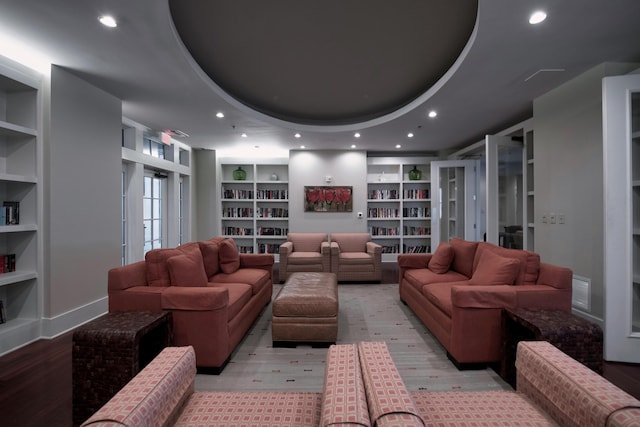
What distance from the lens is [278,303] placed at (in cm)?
287

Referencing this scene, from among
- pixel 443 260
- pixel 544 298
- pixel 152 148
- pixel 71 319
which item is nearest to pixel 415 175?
pixel 443 260

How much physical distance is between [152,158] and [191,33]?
2979mm

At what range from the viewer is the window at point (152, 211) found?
5.55 metres

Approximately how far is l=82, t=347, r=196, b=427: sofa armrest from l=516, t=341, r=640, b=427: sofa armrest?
1452 mm

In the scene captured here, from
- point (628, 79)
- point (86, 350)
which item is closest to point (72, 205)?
point (86, 350)

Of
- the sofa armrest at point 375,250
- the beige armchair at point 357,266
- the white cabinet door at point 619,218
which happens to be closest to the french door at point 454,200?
the sofa armrest at point 375,250

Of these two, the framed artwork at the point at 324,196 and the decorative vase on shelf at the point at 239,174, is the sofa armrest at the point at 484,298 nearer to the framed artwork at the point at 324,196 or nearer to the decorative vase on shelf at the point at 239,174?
the framed artwork at the point at 324,196

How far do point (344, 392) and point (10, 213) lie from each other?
3674 mm

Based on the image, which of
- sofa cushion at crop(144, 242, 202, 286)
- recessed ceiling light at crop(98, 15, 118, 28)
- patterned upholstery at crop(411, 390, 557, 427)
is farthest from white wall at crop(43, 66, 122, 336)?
patterned upholstery at crop(411, 390, 557, 427)

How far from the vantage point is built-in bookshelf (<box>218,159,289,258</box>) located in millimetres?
7332

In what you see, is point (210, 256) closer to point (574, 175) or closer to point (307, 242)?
point (307, 242)

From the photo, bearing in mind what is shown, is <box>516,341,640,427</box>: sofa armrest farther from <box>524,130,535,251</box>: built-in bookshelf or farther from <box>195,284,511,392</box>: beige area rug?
<box>524,130,535,251</box>: built-in bookshelf

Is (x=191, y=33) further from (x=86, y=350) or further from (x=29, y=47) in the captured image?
(x=86, y=350)

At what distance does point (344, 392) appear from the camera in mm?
991
